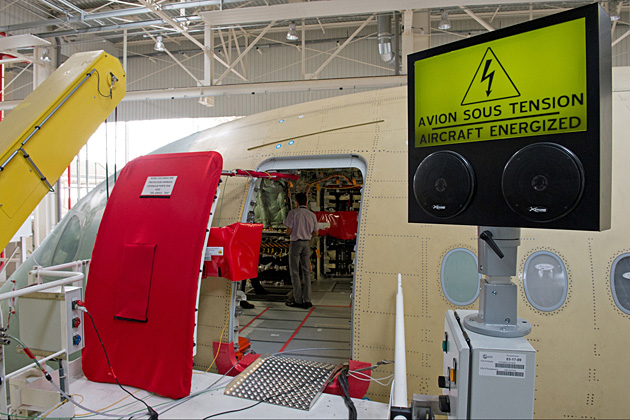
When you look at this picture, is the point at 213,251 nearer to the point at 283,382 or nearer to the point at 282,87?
the point at 283,382

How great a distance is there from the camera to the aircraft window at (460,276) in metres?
3.61

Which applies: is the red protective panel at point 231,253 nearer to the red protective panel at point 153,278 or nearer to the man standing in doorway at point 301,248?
the red protective panel at point 153,278

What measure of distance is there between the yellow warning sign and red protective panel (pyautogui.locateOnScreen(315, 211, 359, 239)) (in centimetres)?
904

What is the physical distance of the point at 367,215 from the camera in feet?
13.4

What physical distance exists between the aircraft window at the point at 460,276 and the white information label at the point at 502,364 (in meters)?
2.02

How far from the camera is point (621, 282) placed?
3238 mm

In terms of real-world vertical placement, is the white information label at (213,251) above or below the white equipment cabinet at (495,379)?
above

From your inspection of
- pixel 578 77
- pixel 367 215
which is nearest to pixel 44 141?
pixel 367 215

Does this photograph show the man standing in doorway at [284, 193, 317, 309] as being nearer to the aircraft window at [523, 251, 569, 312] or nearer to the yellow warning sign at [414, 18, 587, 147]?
the aircraft window at [523, 251, 569, 312]

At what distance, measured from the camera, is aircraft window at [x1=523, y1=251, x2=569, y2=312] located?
335cm

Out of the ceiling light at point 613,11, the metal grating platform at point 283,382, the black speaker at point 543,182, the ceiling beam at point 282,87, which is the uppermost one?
the ceiling light at point 613,11

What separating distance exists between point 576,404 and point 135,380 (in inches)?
150

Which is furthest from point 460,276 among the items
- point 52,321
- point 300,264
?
point 300,264

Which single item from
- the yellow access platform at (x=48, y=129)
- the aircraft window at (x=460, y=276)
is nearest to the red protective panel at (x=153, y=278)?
the yellow access platform at (x=48, y=129)
